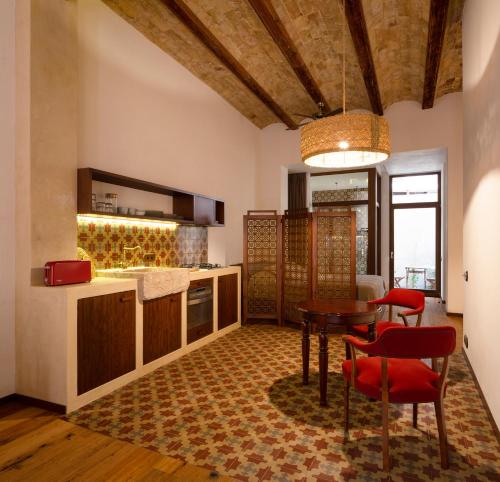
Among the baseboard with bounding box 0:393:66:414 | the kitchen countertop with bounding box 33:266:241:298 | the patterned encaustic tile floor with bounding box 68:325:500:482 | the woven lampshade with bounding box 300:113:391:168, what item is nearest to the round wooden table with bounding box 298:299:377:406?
the patterned encaustic tile floor with bounding box 68:325:500:482

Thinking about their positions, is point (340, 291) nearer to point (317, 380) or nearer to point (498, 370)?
point (317, 380)

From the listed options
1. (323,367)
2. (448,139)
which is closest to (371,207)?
(448,139)

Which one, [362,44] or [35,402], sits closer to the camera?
[35,402]

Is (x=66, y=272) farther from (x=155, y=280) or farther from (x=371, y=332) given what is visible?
(x=371, y=332)

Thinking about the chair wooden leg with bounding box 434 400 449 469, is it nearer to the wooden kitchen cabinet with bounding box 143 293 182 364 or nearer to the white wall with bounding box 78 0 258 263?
the wooden kitchen cabinet with bounding box 143 293 182 364

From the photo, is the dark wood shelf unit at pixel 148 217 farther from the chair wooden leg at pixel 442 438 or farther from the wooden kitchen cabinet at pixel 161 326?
the chair wooden leg at pixel 442 438

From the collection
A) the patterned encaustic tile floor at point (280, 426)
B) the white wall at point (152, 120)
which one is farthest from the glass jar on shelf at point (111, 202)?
the patterned encaustic tile floor at point (280, 426)

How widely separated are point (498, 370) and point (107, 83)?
171 inches

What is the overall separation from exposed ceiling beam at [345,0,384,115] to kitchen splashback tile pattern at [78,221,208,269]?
3.24m

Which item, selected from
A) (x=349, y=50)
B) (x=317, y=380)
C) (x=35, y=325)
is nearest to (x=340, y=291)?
(x=317, y=380)

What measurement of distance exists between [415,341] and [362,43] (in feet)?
12.5

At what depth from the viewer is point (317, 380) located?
327 cm

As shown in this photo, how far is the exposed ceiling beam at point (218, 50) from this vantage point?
3695 millimetres

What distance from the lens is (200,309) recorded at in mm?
4398
